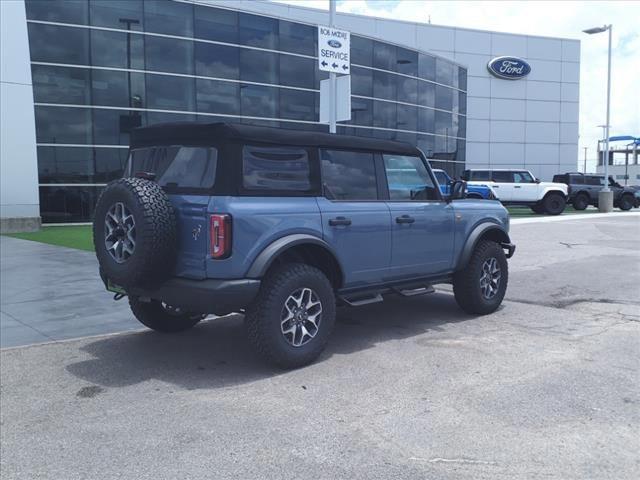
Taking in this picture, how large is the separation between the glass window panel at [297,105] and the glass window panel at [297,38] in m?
1.70

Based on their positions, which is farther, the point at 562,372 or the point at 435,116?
the point at 435,116

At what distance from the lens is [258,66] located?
22922 mm

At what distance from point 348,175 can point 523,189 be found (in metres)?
20.9

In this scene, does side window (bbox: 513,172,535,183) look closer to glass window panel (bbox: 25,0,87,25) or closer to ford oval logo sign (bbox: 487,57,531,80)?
ford oval logo sign (bbox: 487,57,531,80)

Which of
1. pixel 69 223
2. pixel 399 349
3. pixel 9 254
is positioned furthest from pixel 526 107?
pixel 399 349

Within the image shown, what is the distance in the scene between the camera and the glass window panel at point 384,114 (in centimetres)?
2675

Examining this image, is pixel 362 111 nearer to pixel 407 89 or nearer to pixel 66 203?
pixel 407 89

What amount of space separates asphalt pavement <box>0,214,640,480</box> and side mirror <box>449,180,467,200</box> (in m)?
1.43

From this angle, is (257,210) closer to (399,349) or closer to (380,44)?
(399,349)

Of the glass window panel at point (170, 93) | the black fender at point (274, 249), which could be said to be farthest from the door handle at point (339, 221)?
the glass window panel at point (170, 93)

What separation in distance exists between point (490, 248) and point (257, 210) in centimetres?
340

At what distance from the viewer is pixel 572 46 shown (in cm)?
3994

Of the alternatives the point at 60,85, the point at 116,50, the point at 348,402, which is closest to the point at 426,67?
the point at 116,50

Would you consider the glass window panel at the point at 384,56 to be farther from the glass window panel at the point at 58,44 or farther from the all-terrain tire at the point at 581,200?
the glass window panel at the point at 58,44
